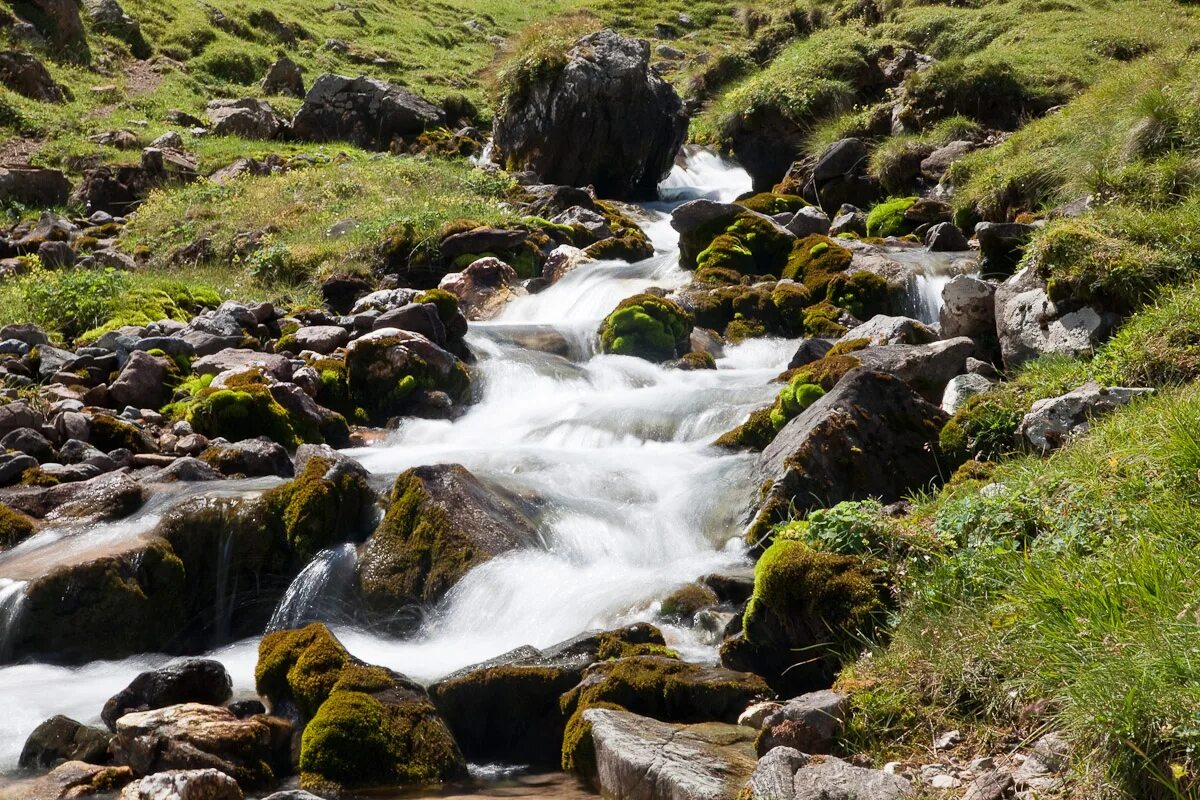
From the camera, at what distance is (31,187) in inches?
932

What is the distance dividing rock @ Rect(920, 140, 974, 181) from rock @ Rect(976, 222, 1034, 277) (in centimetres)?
681

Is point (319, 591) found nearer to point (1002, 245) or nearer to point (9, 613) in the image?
point (9, 613)

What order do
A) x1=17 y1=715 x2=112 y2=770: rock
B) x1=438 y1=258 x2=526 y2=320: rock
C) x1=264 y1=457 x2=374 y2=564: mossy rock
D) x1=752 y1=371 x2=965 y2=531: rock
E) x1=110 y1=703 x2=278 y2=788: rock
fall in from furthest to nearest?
x1=438 y1=258 x2=526 y2=320: rock
x1=264 y1=457 x2=374 y2=564: mossy rock
x1=752 y1=371 x2=965 y2=531: rock
x1=17 y1=715 x2=112 y2=770: rock
x1=110 y1=703 x2=278 y2=788: rock

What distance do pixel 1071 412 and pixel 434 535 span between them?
519cm

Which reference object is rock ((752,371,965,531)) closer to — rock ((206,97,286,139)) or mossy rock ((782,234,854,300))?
mossy rock ((782,234,854,300))

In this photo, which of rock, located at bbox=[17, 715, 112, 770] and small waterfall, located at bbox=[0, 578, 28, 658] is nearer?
rock, located at bbox=[17, 715, 112, 770]

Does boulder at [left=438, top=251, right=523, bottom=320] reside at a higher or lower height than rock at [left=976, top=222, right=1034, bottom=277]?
lower

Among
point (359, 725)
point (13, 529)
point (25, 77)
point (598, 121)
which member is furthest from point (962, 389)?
point (25, 77)

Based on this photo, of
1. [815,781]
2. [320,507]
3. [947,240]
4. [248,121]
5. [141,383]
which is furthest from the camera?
[248,121]

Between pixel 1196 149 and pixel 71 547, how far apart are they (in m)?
11.9

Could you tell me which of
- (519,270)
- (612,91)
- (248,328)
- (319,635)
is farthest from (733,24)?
(319,635)

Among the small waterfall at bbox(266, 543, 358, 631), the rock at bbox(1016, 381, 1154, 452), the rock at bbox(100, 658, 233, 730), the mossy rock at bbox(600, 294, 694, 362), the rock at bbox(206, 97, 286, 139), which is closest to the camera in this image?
the rock at bbox(100, 658, 233, 730)

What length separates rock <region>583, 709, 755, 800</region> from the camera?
5098mm

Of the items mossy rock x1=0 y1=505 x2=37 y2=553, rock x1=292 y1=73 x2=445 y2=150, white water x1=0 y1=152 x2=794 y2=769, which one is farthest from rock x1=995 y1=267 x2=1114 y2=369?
rock x1=292 y1=73 x2=445 y2=150
